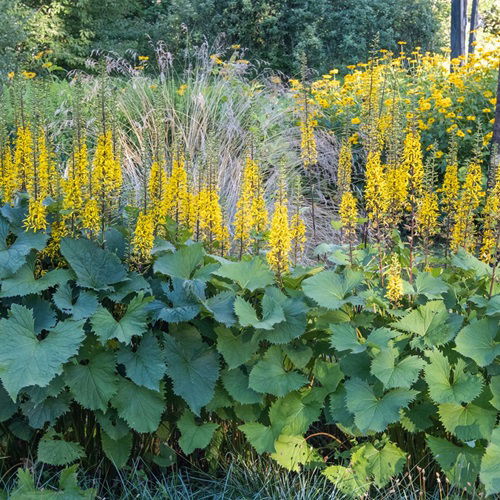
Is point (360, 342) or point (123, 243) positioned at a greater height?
point (123, 243)

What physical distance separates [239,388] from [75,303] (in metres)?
0.74

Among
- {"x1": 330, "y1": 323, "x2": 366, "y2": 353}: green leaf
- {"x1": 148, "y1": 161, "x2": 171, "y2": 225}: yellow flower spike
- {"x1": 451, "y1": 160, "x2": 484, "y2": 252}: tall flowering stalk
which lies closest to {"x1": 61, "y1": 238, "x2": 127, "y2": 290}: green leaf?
{"x1": 148, "y1": 161, "x2": 171, "y2": 225}: yellow flower spike

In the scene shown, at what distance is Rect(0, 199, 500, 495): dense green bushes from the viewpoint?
2.56 metres

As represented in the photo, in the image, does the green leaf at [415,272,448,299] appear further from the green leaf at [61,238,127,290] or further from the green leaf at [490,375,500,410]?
the green leaf at [61,238,127,290]

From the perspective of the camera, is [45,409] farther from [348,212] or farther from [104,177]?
[348,212]

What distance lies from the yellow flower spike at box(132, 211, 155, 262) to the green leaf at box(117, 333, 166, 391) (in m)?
0.38

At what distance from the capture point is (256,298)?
9.44 ft

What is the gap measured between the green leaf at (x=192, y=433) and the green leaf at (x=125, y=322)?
1.46 ft

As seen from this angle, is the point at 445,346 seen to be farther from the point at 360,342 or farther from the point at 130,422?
the point at 130,422

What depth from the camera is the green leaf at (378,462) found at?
8.87ft

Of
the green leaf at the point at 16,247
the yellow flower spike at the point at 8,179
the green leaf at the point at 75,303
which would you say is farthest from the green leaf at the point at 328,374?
the yellow flower spike at the point at 8,179

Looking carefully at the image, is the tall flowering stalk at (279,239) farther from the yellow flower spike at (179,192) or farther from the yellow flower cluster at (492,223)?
the yellow flower cluster at (492,223)

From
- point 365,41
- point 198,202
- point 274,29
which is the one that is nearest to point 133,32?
point 274,29

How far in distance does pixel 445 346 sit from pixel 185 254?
1146 millimetres
